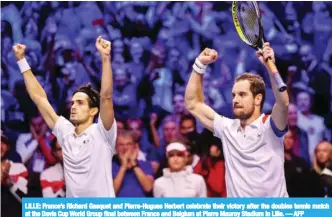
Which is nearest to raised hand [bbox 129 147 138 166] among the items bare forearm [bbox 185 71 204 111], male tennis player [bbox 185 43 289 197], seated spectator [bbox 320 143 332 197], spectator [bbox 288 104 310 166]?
spectator [bbox 288 104 310 166]

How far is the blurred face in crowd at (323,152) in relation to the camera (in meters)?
7.70

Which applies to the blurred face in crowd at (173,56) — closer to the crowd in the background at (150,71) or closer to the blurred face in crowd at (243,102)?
the crowd in the background at (150,71)

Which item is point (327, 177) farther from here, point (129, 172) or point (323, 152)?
point (129, 172)

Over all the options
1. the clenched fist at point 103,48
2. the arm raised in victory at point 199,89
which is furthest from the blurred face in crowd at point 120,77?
the arm raised in victory at point 199,89

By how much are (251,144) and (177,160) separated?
192cm

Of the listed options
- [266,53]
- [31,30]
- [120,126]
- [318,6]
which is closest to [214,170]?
[120,126]

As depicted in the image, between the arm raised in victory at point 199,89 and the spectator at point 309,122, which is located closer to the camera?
the arm raised in victory at point 199,89

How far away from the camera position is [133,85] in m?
8.13

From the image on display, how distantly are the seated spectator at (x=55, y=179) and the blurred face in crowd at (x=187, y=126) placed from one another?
43.8 inches

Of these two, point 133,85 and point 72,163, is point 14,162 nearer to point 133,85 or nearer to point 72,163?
point 133,85

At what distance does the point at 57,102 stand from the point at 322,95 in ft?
8.04

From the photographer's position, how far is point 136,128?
7.96 meters

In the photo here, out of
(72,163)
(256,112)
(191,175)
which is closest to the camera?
(256,112)

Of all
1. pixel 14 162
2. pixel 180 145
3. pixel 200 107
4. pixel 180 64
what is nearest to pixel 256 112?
pixel 200 107
